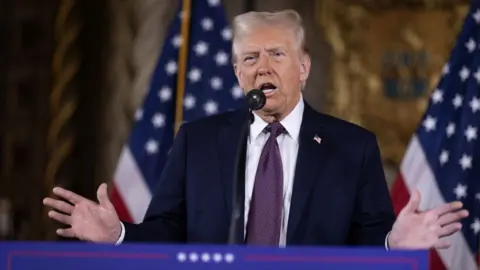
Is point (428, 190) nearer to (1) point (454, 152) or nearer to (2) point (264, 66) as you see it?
(1) point (454, 152)

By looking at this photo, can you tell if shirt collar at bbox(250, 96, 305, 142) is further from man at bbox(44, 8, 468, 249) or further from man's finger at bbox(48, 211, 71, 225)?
man's finger at bbox(48, 211, 71, 225)

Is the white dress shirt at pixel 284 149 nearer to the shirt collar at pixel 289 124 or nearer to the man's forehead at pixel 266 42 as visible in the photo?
the shirt collar at pixel 289 124

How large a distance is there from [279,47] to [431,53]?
207 centimetres

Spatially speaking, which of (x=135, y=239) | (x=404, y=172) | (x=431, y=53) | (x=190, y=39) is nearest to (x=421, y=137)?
(x=404, y=172)

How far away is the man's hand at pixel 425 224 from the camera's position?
224cm

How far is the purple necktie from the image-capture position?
2600 mm

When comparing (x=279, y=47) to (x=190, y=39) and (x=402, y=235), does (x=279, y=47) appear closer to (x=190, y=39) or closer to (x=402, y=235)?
(x=402, y=235)

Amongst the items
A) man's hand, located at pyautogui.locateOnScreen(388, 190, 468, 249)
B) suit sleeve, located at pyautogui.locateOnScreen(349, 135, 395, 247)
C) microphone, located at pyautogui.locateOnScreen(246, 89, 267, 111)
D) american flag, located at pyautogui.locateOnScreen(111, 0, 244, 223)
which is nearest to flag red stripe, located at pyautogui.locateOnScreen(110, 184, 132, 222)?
american flag, located at pyautogui.locateOnScreen(111, 0, 244, 223)

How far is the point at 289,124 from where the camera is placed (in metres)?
2.76

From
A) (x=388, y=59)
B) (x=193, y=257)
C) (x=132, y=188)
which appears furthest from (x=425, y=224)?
(x=388, y=59)

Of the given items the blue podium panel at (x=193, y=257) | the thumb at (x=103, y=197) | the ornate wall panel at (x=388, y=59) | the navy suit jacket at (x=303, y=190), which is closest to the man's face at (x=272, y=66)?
the navy suit jacket at (x=303, y=190)

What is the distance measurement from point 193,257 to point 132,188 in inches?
85.5

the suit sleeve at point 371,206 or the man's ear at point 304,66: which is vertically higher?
the man's ear at point 304,66

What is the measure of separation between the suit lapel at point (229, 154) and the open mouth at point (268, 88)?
15 cm
